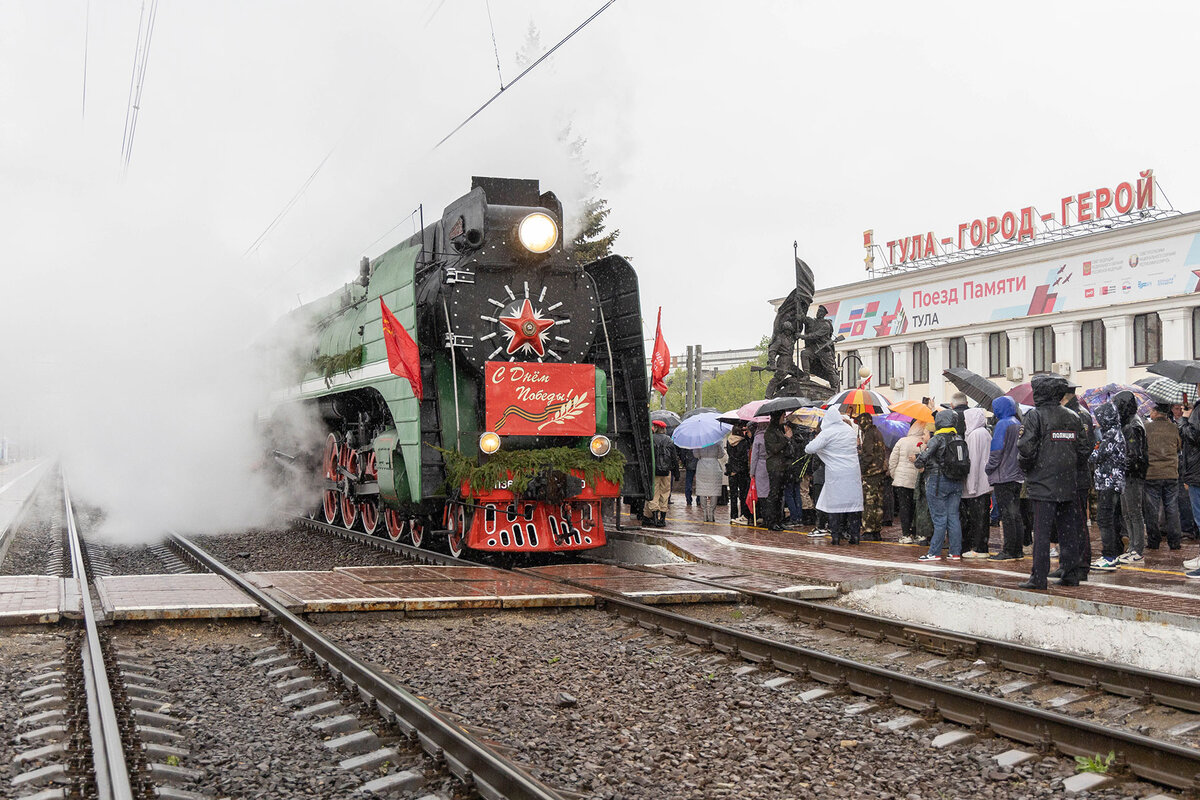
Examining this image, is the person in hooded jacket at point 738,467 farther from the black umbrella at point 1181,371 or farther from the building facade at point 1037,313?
the building facade at point 1037,313

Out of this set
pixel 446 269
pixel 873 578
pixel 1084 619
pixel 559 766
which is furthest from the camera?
pixel 446 269

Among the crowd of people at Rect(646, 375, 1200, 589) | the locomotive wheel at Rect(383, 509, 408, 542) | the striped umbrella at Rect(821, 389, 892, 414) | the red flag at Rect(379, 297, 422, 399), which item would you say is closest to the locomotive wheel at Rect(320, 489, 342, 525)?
the locomotive wheel at Rect(383, 509, 408, 542)

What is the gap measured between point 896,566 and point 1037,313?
34.0 metres

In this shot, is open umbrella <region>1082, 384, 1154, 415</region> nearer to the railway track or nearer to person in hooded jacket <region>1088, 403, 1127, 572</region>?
person in hooded jacket <region>1088, 403, 1127, 572</region>

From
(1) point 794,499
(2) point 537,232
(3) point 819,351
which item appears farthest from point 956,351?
(2) point 537,232

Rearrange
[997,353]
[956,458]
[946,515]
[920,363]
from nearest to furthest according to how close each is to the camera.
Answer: [956,458] < [946,515] < [997,353] < [920,363]

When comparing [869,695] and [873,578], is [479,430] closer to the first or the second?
[873,578]

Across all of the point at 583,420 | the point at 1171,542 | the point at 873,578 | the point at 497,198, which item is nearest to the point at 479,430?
the point at 583,420

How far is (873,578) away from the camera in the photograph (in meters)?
8.82

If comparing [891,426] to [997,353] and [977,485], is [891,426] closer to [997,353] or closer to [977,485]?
[977,485]

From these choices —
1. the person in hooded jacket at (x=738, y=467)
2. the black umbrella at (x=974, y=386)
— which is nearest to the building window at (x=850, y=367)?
the person in hooded jacket at (x=738, y=467)

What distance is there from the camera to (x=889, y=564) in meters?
10.0

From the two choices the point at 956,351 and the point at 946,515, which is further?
the point at 956,351

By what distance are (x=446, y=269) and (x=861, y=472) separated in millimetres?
5616
